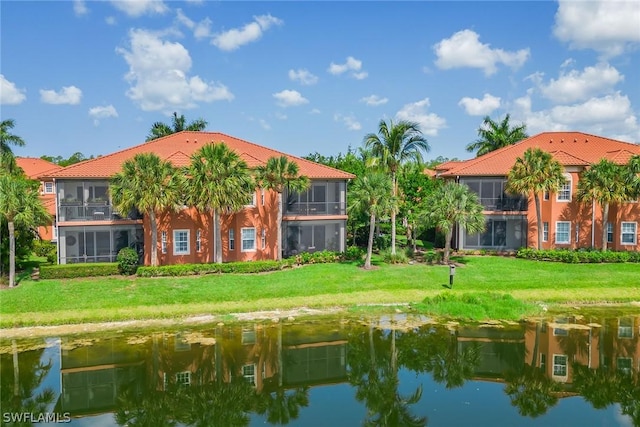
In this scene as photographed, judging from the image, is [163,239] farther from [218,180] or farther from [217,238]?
Answer: [218,180]

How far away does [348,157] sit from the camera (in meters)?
55.7

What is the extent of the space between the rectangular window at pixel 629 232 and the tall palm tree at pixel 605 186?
260 centimetres

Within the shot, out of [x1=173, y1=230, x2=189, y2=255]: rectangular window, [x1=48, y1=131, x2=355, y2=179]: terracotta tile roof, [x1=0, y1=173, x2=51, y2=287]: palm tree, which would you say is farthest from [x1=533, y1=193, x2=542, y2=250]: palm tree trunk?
[x1=0, y1=173, x2=51, y2=287]: palm tree

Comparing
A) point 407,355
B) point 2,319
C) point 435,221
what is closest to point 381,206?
point 435,221

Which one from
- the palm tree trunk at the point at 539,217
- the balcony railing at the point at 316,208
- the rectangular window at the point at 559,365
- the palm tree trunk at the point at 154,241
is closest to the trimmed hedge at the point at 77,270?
the palm tree trunk at the point at 154,241

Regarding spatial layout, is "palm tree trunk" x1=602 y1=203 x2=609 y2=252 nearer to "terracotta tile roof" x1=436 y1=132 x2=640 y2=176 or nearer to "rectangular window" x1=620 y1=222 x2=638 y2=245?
"rectangular window" x1=620 y1=222 x2=638 y2=245

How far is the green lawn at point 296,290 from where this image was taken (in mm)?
24406

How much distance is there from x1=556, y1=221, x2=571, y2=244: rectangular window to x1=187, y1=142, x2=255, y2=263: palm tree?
2330 cm

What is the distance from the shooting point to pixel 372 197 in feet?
108

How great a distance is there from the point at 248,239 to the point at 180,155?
7.63 m

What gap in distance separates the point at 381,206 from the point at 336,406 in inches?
737

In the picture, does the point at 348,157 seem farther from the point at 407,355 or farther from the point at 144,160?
the point at 407,355

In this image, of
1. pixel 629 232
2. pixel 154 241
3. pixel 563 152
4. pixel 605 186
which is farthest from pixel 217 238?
pixel 629 232

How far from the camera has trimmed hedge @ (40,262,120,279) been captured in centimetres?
2967
